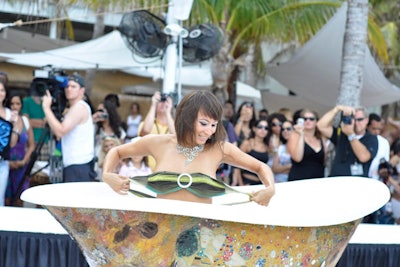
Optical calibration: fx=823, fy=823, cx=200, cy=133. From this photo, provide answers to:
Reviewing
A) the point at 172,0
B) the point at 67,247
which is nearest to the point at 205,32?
the point at 172,0

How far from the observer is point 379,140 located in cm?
712

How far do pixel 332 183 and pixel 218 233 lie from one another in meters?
1.14

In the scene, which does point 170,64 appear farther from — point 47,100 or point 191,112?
point 191,112

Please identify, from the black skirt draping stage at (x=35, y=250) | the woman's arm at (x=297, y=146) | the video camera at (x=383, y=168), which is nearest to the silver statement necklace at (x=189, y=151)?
the black skirt draping stage at (x=35, y=250)

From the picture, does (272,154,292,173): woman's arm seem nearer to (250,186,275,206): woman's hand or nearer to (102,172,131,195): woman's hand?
(250,186,275,206): woman's hand

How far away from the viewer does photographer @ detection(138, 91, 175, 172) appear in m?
7.04

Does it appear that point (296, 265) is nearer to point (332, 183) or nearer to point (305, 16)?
point (332, 183)

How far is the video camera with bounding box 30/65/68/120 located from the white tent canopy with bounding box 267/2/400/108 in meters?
5.62

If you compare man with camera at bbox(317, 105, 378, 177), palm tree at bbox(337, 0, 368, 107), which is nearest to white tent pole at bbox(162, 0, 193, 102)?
man with camera at bbox(317, 105, 378, 177)

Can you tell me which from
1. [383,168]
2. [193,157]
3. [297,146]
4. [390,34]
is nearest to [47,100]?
[297,146]

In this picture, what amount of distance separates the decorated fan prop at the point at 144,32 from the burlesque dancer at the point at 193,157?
4.19m

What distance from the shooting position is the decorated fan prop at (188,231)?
3.51 m

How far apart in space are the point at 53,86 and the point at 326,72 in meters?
6.43

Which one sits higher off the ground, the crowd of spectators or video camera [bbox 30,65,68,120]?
video camera [bbox 30,65,68,120]
